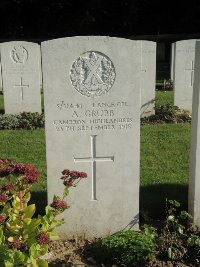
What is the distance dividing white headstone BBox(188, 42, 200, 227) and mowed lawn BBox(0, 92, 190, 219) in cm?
48

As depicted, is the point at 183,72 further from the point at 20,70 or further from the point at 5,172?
the point at 5,172

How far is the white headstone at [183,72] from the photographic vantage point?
912 cm

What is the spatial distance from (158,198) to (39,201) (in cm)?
144

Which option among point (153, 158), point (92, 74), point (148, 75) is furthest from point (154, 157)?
point (148, 75)

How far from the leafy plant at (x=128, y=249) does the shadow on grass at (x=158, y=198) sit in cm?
79

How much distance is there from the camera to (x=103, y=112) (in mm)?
3916

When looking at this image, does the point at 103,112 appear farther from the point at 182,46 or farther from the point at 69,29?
the point at 69,29

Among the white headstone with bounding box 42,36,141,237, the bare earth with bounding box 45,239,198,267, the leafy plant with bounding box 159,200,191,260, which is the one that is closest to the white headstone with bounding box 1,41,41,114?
the white headstone with bounding box 42,36,141,237

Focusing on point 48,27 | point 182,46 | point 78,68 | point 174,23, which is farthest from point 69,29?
point 78,68

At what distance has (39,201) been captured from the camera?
4867 millimetres

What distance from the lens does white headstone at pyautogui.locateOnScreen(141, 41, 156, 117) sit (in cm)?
917

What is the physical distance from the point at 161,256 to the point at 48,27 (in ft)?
76.8

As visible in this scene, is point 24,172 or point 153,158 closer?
point 24,172

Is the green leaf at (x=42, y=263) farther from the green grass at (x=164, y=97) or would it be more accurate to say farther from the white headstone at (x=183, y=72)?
the green grass at (x=164, y=97)
